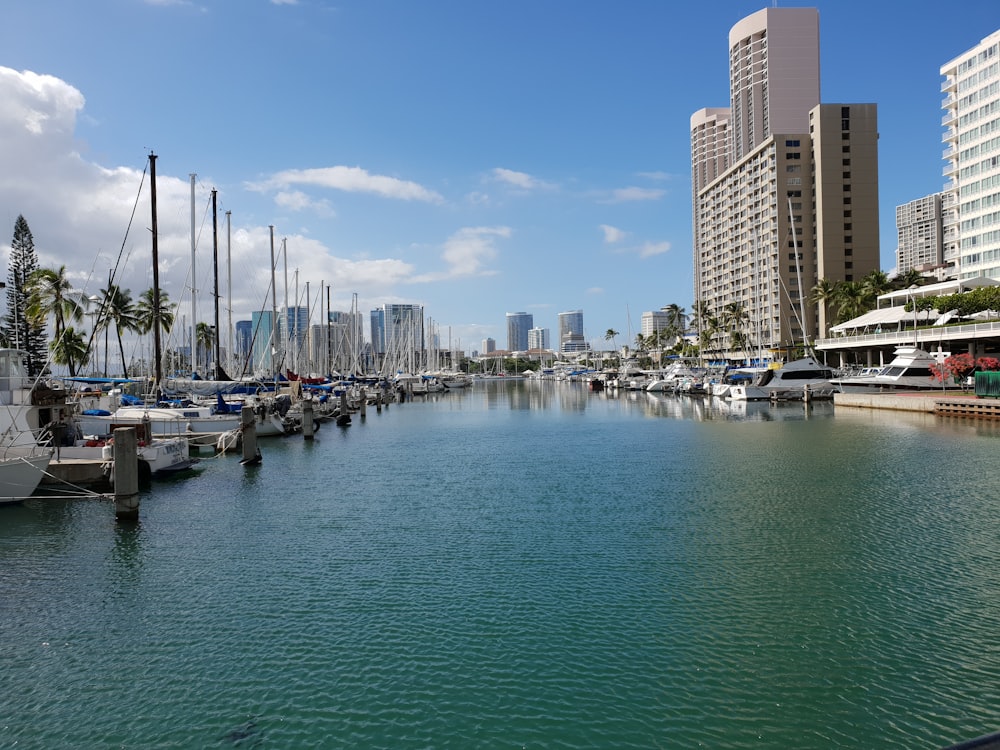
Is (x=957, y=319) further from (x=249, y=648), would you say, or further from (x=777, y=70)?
(x=777, y=70)

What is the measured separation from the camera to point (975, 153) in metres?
100

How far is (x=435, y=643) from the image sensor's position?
14219 mm

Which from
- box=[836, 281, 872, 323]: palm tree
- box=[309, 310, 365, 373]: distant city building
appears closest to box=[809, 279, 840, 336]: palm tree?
box=[836, 281, 872, 323]: palm tree

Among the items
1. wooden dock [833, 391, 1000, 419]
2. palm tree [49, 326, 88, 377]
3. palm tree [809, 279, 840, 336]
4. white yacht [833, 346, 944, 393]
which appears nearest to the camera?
wooden dock [833, 391, 1000, 419]

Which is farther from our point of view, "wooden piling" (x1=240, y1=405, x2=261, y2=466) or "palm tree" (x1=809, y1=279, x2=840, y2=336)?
"palm tree" (x1=809, y1=279, x2=840, y2=336)

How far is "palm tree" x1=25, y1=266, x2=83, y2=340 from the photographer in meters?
62.1

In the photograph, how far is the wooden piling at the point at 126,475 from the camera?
24.5 meters

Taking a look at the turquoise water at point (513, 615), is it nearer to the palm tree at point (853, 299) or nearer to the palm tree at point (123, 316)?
the palm tree at point (123, 316)

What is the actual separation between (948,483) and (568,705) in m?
25.4

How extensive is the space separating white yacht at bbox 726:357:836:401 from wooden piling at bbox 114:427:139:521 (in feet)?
245

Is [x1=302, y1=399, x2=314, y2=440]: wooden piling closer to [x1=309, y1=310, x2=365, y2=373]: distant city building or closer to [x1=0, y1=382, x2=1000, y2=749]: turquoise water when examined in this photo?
[x1=0, y1=382, x2=1000, y2=749]: turquoise water

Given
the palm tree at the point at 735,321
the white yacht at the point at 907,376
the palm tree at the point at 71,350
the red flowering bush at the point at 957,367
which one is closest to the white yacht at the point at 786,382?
the white yacht at the point at 907,376

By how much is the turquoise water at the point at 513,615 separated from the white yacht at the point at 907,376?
4644cm

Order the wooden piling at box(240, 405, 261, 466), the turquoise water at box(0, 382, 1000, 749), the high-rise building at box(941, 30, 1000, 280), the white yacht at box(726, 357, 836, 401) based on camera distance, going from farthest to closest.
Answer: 1. the high-rise building at box(941, 30, 1000, 280)
2. the white yacht at box(726, 357, 836, 401)
3. the wooden piling at box(240, 405, 261, 466)
4. the turquoise water at box(0, 382, 1000, 749)
